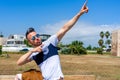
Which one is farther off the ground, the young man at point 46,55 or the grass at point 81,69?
the young man at point 46,55

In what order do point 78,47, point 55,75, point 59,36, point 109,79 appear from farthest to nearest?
point 78,47 < point 109,79 < point 59,36 < point 55,75

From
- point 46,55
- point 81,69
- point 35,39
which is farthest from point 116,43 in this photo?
point 35,39

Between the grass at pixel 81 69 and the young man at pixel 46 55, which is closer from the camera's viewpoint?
the young man at pixel 46 55

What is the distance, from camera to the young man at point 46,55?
14.4ft

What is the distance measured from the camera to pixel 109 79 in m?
15.6

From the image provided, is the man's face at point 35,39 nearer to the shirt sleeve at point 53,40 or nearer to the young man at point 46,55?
the young man at point 46,55

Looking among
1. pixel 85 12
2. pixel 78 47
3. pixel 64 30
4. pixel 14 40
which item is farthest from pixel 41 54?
pixel 14 40

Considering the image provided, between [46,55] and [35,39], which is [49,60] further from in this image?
[35,39]

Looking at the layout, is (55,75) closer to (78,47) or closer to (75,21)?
(75,21)

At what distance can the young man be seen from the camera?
14.4 ft

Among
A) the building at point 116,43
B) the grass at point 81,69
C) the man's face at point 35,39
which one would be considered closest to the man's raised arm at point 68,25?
the man's face at point 35,39

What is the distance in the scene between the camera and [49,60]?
4.45 m

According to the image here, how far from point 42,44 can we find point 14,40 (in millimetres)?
93865

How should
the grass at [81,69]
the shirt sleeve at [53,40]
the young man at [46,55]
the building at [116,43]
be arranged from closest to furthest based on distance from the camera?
the young man at [46,55]
the shirt sleeve at [53,40]
the grass at [81,69]
the building at [116,43]
